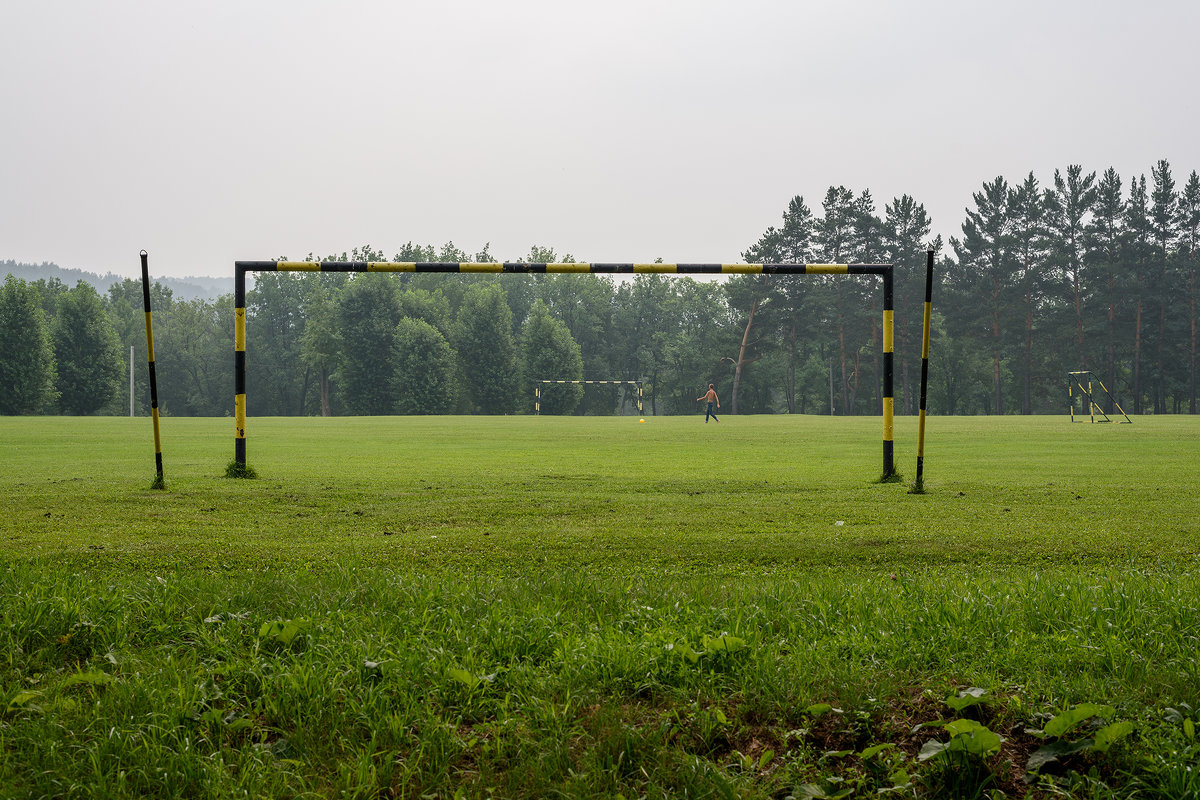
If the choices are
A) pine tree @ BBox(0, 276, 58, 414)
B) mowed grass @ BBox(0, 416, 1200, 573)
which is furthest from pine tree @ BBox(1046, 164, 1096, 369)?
pine tree @ BBox(0, 276, 58, 414)

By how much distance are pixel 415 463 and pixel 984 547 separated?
10435mm

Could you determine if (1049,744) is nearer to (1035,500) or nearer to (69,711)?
(69,711)

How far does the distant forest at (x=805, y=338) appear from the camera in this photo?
247ft

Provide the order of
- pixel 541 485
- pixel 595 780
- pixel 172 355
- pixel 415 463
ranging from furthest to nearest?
1. pixel 172 355
2. pixel 415 463
3. pixel 541 485
4. pixel 595 780

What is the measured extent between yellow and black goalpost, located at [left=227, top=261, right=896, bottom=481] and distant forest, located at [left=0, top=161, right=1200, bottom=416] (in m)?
68.1

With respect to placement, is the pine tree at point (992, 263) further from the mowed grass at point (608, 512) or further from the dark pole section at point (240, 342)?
the dark pole section at point (240, 342)

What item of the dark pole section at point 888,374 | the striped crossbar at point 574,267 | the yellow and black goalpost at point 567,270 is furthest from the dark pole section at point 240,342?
the dark pole section at point 888,374

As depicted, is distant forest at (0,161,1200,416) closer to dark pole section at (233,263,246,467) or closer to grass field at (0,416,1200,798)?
dark pole section at (233,263,246,467)

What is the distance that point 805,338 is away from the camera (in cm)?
8250

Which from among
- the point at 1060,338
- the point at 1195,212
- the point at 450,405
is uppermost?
the point at 1195,212

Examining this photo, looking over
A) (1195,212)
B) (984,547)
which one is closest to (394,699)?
(984,547)

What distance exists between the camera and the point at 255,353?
9994cm

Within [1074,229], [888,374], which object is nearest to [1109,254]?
[1074,229]

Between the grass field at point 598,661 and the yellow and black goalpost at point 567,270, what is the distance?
377 cm
